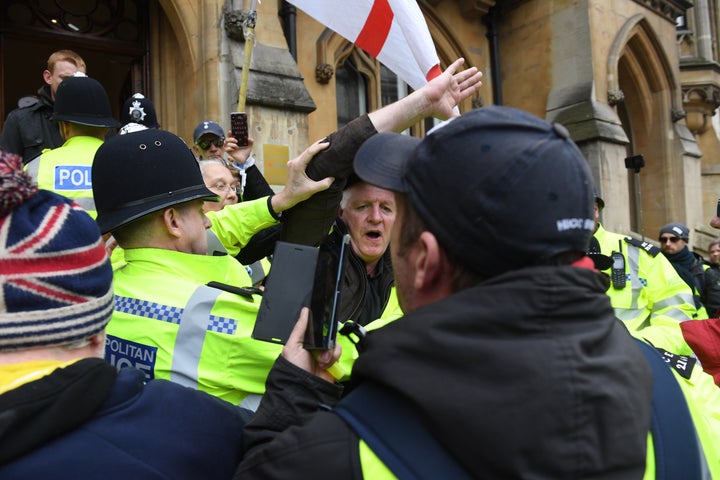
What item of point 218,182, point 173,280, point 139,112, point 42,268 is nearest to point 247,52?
point 218,182

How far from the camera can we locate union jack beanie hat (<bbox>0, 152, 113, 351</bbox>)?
1.03 metres

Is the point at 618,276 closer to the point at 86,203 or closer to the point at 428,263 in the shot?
the point at 86,203

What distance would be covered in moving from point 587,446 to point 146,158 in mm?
1501

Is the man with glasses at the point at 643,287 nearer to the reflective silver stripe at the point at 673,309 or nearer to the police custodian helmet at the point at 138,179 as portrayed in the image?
the reflective silver stripe at the point at 673,309

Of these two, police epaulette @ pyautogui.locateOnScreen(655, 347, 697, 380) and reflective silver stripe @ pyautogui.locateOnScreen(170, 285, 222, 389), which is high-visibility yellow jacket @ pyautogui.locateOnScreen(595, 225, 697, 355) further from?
reflective silver stripe @ pyautogui.locateOnScreen(170, 285, 222, 389)

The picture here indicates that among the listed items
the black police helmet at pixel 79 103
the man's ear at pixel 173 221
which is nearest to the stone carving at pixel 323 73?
the black police helmet at pixel 79 103

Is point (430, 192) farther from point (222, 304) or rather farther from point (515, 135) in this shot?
point (222, 304)

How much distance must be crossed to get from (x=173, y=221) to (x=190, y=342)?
0.44 m

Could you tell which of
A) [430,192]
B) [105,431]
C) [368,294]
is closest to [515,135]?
[430,192]

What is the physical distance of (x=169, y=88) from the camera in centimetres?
727

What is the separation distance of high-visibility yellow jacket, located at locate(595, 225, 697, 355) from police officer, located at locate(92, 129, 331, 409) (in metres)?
2.87

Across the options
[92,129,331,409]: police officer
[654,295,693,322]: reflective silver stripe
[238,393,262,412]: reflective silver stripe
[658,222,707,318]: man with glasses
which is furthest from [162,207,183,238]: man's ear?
[658,222,707,318]: man with glasses

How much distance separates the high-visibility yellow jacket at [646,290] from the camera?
4121 millimetres

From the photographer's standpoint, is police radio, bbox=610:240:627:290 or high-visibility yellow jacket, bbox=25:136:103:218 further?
police radio, bbox=610:240:627:290
